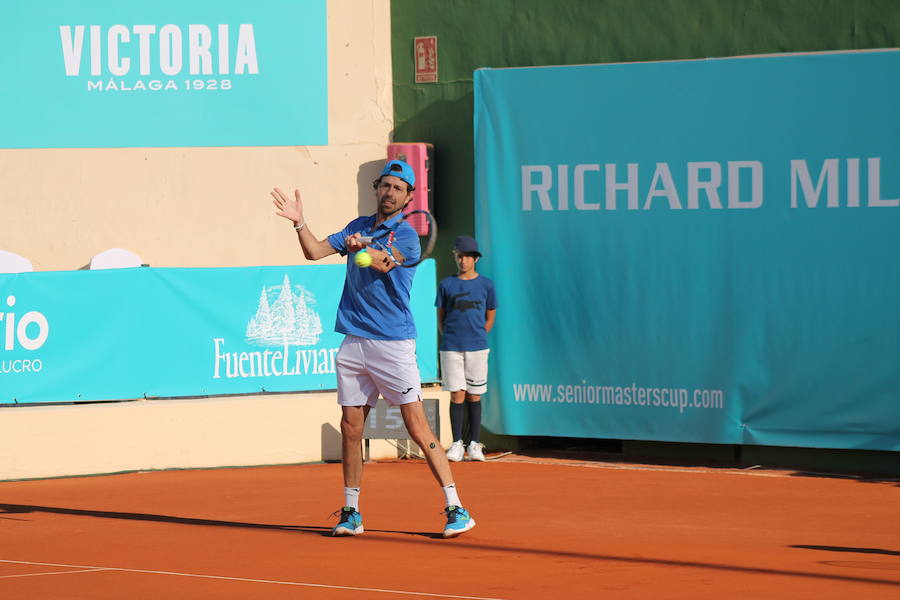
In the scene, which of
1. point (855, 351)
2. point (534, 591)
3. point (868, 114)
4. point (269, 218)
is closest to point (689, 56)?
point (868, 114)

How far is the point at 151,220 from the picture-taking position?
13.9 meters

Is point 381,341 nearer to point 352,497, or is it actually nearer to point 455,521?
point 352,497

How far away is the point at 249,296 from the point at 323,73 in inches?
107

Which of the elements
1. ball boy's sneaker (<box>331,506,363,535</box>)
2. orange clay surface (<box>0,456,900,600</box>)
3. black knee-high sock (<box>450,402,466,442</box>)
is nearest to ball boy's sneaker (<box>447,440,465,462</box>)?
black knee-high sock (<box>450,402,466,442</box>)

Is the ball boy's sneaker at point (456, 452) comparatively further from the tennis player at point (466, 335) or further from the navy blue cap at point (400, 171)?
the navy blue cap at point (400, 171)

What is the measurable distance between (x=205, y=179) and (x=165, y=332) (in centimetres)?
233

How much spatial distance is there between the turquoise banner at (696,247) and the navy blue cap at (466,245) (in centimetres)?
51

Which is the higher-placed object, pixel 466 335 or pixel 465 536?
pixel 466 335

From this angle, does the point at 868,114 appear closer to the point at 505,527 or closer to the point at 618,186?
the point at 618,186

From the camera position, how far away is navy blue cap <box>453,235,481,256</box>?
12.5 m

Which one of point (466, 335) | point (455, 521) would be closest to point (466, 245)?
point (466, 335)

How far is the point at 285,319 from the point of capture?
40.8 feet

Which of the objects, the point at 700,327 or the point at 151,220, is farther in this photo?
the point at 151,220

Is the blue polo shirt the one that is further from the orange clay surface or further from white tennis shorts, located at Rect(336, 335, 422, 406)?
the orange clay surface
